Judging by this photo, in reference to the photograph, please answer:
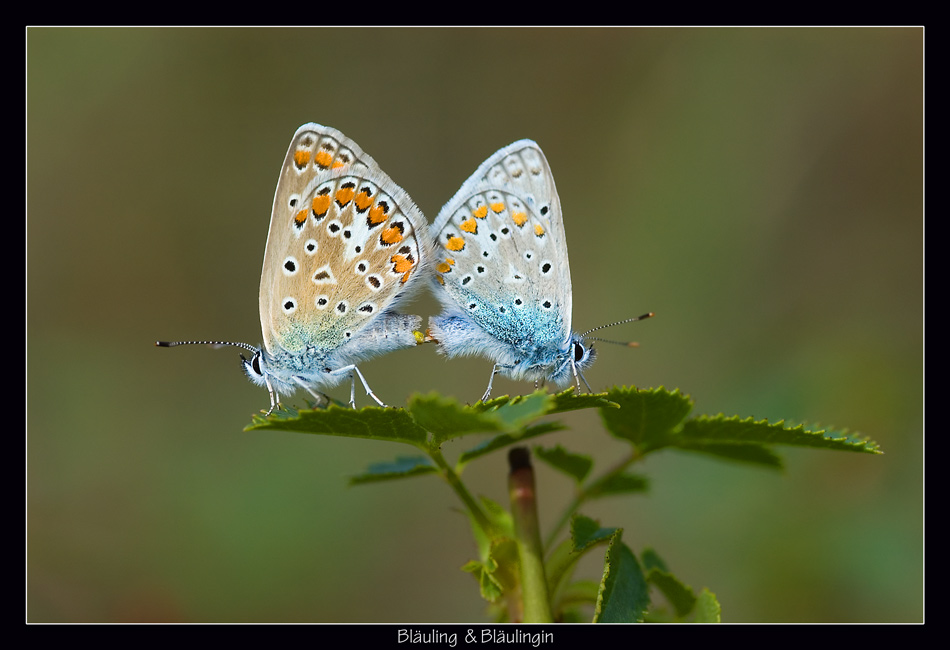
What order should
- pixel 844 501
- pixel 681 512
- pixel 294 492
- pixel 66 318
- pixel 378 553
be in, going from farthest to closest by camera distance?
pixel 66 318 < pixel 378 553 < pixel 294 492 < pixel 681 512 < pixel 844 501

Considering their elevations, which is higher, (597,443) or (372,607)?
(597,443)

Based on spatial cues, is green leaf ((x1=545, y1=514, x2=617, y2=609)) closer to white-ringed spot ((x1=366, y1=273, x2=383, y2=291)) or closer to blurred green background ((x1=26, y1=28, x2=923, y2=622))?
white-ringed spot ((x1=366, y1=273, x2=383, y2=291))

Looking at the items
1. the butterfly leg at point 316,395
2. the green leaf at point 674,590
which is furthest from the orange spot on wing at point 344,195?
the green leaf at point 674,590

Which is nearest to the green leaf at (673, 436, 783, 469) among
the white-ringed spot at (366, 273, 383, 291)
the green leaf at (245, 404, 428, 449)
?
the green leaf at (245, 404, 428, 449)

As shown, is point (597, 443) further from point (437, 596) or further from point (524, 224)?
point (524, 224)

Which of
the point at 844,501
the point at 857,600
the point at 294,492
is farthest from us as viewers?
the point at 294,492

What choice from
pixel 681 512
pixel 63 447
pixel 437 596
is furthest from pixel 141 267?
pixel 681 512

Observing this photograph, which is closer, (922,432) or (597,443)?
(922,432)
